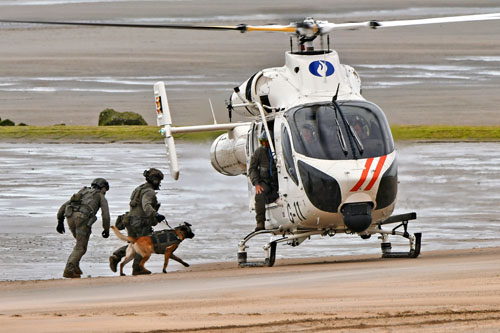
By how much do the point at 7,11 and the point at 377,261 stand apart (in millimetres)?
53449

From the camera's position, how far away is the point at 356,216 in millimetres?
17531

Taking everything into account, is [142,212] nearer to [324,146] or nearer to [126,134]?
[324,146]

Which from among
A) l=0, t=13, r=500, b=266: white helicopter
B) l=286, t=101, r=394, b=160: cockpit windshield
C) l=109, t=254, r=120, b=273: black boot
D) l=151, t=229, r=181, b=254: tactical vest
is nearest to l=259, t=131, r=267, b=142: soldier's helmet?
l=0, t=13, r=500, b=266: white helicopter

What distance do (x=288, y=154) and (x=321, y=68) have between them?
57.7 inches

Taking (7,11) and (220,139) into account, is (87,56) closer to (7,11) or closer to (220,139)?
(7,11)

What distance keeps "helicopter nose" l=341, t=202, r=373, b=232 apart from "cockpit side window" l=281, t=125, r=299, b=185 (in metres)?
0.83

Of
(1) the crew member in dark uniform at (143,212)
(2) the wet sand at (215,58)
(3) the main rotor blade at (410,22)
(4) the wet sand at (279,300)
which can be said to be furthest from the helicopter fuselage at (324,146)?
(2) the wet sand at (215,58)

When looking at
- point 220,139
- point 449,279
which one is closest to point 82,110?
point 220,139

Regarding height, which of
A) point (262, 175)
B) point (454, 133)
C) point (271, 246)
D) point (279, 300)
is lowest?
point (454, 133)

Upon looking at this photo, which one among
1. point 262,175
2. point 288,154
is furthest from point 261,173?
point 288,154

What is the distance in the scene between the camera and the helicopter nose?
17531mm

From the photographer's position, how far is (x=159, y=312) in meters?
12.7

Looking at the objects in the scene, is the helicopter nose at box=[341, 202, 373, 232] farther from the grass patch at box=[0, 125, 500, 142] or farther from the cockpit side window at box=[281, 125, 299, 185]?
the grass patch at box=[0, 125, 500, 142]

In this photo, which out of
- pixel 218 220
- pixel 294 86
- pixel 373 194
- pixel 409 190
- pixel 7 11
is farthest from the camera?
Result: pixel 7 11
